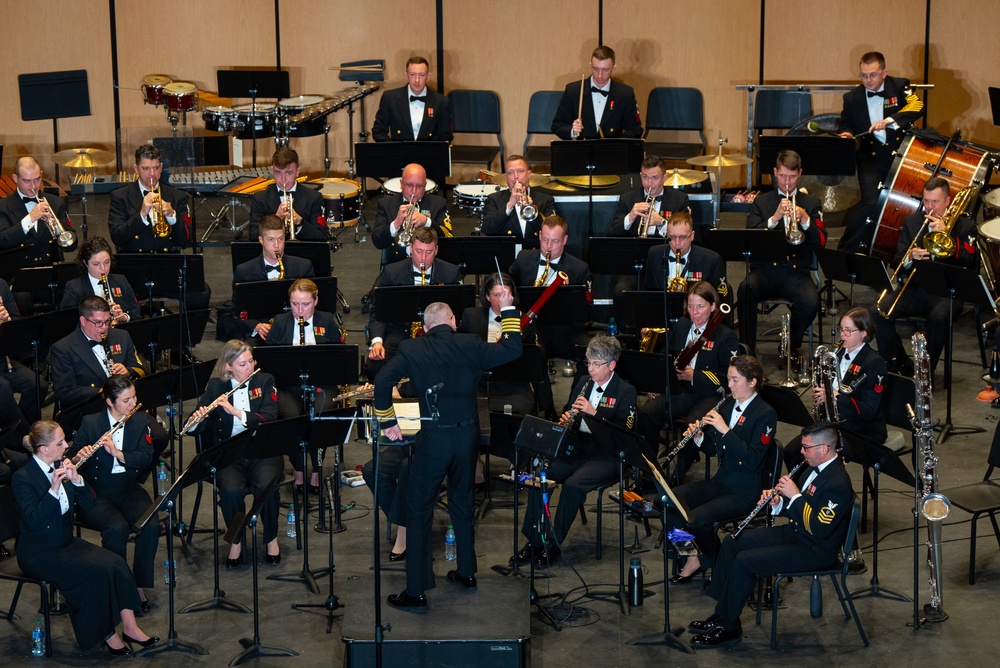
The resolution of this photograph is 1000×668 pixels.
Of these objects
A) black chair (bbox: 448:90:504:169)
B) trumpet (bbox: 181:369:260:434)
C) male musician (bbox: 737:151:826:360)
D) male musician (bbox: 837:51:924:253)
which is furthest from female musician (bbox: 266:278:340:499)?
black chair (bbox: 448:90:504:169)

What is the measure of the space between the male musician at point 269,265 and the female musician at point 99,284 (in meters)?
0.81

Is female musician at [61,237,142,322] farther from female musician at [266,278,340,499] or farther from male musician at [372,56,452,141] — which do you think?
male musician at [372,56,452,141]

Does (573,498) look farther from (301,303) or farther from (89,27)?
(89,27)

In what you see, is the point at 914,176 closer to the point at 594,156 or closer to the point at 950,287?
the point at 950,287

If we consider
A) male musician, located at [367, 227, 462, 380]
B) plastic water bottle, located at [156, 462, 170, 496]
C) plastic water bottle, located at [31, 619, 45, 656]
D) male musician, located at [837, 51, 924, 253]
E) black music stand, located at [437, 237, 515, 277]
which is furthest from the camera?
male musician, located at [837, 51, 924, 253]

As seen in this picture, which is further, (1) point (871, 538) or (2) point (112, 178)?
(2) point (112, 178)

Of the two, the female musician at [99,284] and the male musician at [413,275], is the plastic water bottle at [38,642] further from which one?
the male musician at [413,275]

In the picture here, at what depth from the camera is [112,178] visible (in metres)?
15.9

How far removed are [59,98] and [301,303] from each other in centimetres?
683

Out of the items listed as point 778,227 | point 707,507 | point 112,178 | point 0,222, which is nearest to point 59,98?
point 112,178

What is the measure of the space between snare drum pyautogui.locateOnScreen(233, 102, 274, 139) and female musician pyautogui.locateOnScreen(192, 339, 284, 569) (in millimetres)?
5792

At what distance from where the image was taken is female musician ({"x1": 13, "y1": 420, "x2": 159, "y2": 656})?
7.98m

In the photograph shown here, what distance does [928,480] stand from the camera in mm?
8266

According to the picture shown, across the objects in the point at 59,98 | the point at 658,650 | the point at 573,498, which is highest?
the point at 59,98
